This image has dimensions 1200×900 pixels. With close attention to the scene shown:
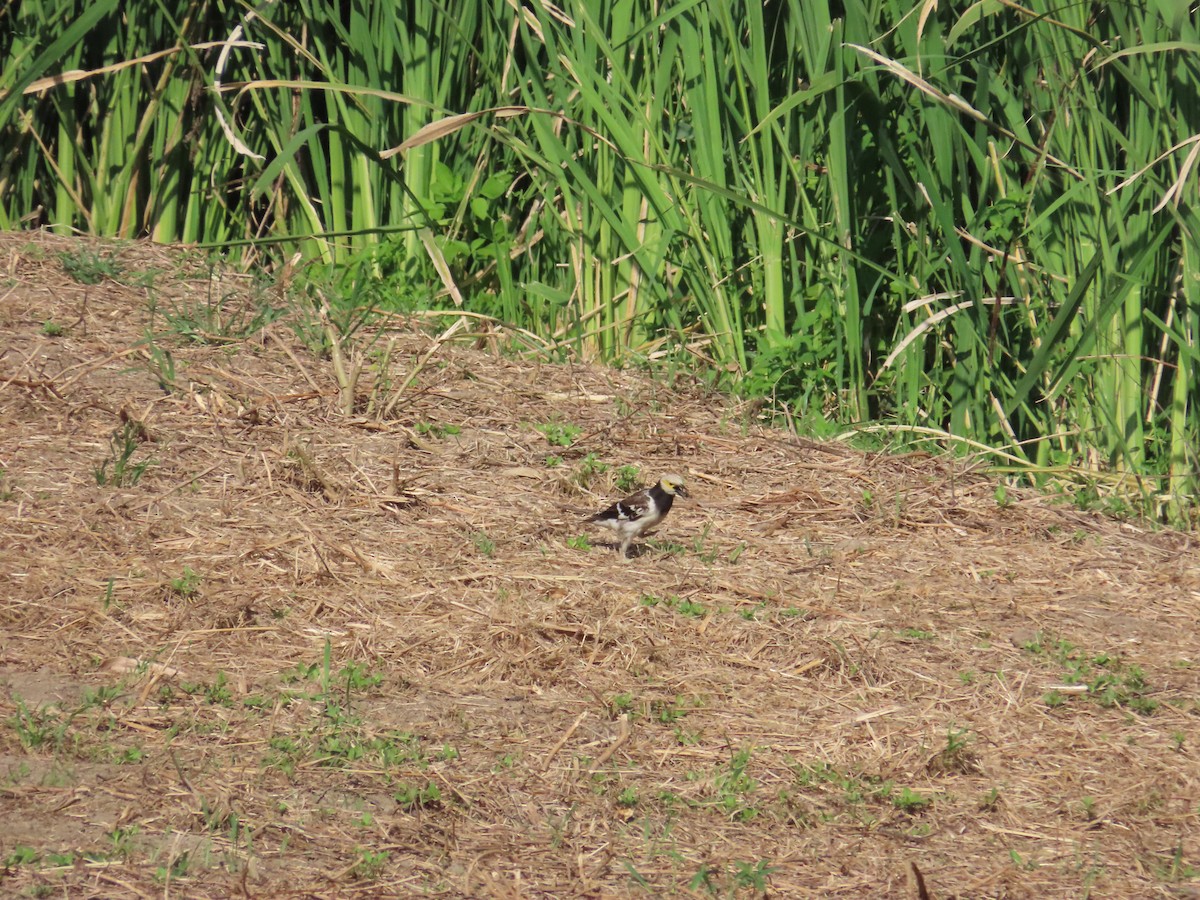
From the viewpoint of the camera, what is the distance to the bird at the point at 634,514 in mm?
5023

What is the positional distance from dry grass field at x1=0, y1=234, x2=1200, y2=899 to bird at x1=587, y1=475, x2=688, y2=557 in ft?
0.45

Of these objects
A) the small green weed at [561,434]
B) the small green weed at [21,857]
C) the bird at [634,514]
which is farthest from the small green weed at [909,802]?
the small green weed at [561,434]

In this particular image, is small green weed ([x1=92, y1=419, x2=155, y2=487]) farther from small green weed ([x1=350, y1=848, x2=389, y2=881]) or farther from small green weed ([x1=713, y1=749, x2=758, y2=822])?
small green weed ([x1=713, y1=749, x2=758, y2=822])

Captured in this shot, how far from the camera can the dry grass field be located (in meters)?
3.37

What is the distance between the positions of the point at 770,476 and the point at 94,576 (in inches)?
111

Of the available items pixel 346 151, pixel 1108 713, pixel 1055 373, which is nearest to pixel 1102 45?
pixel 1055 373

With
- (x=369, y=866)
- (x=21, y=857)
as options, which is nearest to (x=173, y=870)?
(x=21, y=857)

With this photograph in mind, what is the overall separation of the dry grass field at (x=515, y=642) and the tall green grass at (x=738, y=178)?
446 mm

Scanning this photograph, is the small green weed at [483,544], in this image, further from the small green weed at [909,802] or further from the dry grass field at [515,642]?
the small green weed at [909,802]

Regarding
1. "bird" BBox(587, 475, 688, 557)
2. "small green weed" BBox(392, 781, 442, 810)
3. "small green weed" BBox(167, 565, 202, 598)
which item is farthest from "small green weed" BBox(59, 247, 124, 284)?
"small green weed" BBox(392, 781, 442, 810)

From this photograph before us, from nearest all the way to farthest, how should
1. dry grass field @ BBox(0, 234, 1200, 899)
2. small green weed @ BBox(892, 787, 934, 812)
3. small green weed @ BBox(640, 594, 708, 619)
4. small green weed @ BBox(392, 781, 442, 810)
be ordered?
1. dry grass field @ BBox(0, 234, 1200, 899)
2. small green weed @ BBox(392, 781, 442, 810)
3. small green weed @ BBox(892, 787, 934, 812)
4. small green weed @ BBox(640, 594, 708, 619)

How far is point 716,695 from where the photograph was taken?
4199 millimetres

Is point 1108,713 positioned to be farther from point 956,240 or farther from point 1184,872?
point 956,240

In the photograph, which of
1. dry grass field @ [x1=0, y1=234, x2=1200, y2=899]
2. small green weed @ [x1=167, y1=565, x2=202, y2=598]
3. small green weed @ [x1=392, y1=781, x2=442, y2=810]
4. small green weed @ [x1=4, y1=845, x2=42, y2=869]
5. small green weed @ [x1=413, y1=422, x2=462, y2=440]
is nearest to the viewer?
small green weed @ [x1=4, y1=845, x2=42, y2=869]
